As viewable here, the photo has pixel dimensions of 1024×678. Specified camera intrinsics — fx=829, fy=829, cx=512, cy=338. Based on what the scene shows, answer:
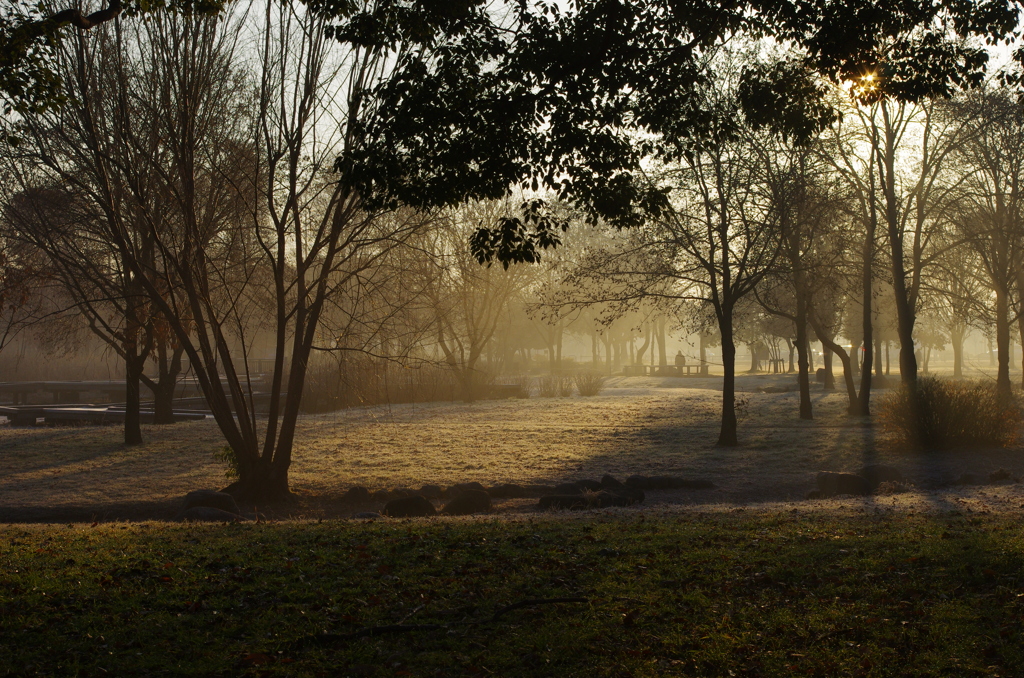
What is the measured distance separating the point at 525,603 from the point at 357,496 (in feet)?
23.6

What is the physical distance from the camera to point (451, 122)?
702cm

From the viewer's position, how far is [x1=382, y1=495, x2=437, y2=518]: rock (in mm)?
10398

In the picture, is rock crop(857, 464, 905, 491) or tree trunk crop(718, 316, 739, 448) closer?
rock crop(857, 464, 905, 491)

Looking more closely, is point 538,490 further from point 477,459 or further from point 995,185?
point 995,185

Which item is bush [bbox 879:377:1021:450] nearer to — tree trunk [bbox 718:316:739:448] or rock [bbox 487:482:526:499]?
tree trunk [bbox 718:316:739:448]

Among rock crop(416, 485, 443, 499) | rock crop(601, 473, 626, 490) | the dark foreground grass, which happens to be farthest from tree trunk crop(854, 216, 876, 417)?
the dark foreground grass

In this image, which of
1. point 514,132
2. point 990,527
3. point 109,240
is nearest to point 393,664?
point 514,132

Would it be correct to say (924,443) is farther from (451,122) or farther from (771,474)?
(451,122)

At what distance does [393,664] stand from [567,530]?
3.86m

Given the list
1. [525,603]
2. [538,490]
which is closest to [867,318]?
[538,490]

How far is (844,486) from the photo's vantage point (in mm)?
11523

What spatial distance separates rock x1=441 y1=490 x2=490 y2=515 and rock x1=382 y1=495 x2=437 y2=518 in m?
0.22

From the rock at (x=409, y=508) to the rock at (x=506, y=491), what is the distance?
1624mm

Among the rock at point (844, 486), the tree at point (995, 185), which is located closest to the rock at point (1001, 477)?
the rock at point (844, 486)
